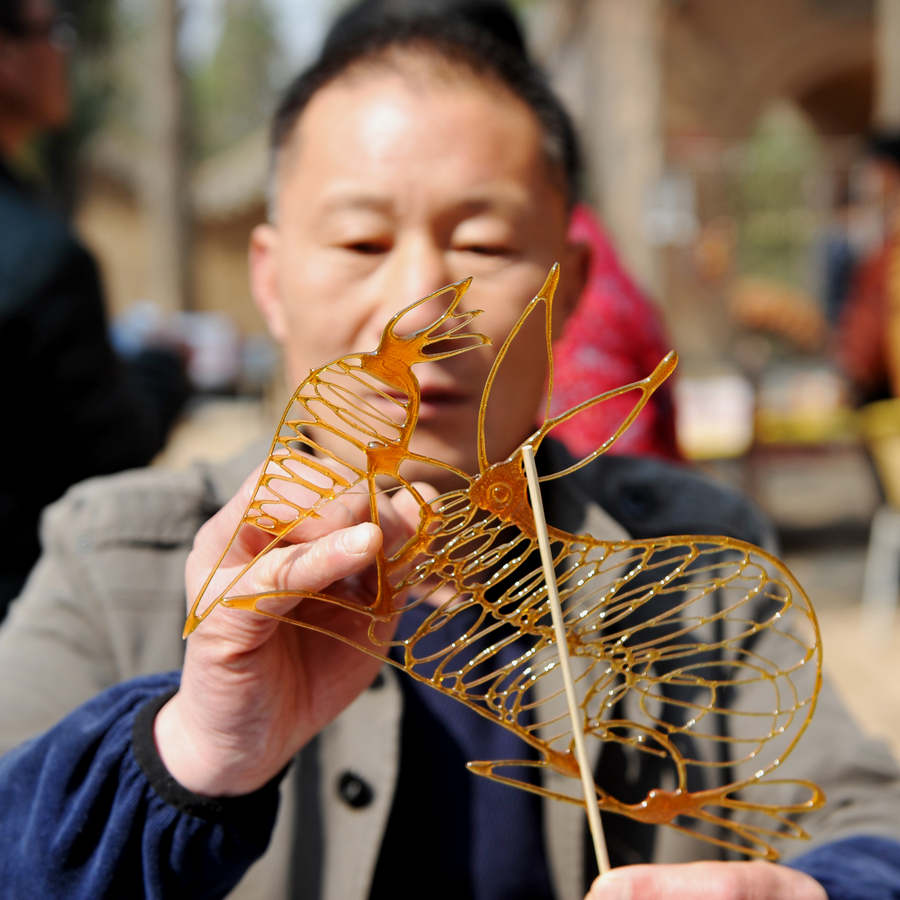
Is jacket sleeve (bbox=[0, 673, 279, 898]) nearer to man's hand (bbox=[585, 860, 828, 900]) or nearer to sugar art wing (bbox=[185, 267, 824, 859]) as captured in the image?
sugar art wing (bbox=[185, 267, 824, 859])

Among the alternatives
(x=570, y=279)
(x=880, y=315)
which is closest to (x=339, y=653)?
(x=570, y=279)

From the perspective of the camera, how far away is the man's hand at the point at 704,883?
0.67 m

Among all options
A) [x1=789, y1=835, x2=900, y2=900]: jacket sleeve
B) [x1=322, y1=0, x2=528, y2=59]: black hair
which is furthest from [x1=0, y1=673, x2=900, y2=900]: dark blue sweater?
[x1=322, y1=0, x2=528, y2=59]: black hair

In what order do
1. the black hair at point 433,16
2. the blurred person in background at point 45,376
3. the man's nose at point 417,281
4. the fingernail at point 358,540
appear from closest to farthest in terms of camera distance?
the fingernail at point 358,540
the man's nose at point 417,281
the black hair at point 433,16
the blurred person in background at point 45,376

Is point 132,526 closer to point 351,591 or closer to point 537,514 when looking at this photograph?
point 351,591

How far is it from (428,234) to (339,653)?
1.28 feet

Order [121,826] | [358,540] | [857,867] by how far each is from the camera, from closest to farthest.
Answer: [358,540] < [121,826] < [857,867]

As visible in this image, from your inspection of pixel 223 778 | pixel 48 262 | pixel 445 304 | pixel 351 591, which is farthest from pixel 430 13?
pixel 223 778

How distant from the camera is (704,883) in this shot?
70 centimetres

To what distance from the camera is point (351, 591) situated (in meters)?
0.78

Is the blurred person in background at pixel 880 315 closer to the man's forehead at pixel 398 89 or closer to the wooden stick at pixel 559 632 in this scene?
the man's forehead at pixel 398 89

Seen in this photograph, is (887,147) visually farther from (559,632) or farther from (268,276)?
(559,632)

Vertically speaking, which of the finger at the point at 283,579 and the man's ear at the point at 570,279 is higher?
the man's ear at the point at 570,279

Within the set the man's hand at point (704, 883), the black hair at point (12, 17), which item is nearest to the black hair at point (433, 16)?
the black hair at point (12, 17)
